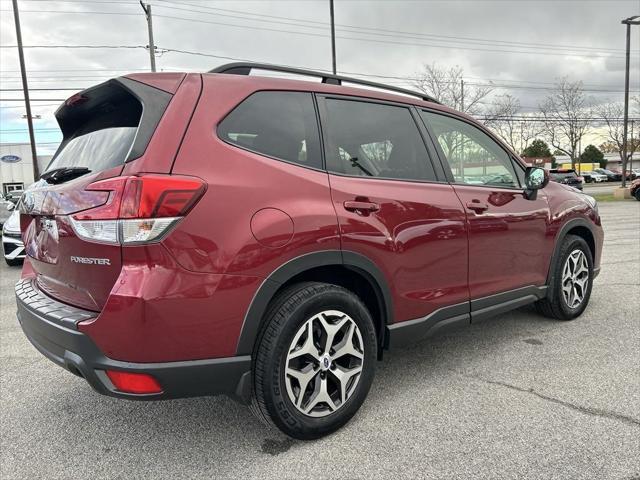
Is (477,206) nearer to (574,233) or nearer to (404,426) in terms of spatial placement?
(404,426)

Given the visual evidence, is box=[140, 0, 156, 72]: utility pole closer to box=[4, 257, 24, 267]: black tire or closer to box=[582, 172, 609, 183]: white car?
box=[4, 257, 24, 267]: black tire

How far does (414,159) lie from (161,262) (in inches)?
71.4

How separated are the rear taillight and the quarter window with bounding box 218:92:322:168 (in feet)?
1.26

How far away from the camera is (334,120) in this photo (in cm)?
284

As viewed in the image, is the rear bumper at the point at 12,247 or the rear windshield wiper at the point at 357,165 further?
the rear bumper at the point at 12,247

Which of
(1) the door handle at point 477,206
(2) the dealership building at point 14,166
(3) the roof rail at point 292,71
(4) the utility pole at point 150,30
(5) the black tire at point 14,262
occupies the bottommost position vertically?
(5) the black tire at point 14,262

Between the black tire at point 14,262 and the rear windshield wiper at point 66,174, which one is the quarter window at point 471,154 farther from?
the black tire at point 14,262

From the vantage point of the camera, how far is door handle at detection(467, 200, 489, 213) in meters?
3.31

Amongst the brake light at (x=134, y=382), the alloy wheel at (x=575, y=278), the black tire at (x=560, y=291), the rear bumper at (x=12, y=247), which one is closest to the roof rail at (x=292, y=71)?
the brake light at (x=134, y=382)

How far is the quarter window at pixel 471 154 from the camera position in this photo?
3.43m

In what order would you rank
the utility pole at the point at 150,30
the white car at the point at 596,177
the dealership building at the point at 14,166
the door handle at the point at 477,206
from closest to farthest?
the door handle at the point at 477,206 → the utility pole at the point at 150,30 → the dealership building at the point at 14,166 → the white car at the point at 596,177

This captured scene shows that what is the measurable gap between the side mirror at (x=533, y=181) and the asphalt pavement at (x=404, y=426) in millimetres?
1189

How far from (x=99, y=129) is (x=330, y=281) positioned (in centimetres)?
152

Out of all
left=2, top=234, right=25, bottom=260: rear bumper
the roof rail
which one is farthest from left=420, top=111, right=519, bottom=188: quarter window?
left=2, top=234, right=25, bottom=260: rear bumper
